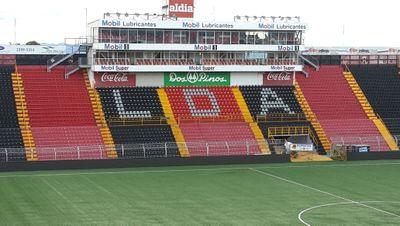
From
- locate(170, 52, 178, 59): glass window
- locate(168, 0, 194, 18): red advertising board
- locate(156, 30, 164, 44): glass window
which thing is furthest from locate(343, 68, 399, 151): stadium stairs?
locate(156, 30, 164, 44): glass window

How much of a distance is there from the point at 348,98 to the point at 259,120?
999 centimetres

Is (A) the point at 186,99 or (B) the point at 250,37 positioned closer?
(A) the point at 186,99

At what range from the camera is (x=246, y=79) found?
63.6 meters

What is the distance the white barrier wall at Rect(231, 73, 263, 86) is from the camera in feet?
207

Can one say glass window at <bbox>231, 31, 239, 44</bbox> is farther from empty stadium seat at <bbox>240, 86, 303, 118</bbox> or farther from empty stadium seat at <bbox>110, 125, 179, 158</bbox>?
empty stadium seat at <bbox>110, 125, 179, 158</bbox>

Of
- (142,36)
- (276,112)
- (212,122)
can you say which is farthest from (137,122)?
(276,112)

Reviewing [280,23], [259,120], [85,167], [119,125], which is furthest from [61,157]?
[280,23]

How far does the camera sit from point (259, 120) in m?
59.3

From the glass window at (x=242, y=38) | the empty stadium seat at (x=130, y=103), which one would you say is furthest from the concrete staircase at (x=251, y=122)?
the empty stadium seat at (x=130, y=103)

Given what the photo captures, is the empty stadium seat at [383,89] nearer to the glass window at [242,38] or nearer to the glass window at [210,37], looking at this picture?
the glass window at [242,38]

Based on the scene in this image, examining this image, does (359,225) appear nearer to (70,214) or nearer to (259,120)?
(70,214)

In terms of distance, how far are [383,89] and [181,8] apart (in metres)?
20.1

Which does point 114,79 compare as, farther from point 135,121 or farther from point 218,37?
point 218,37

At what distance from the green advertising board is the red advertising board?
4.89m
